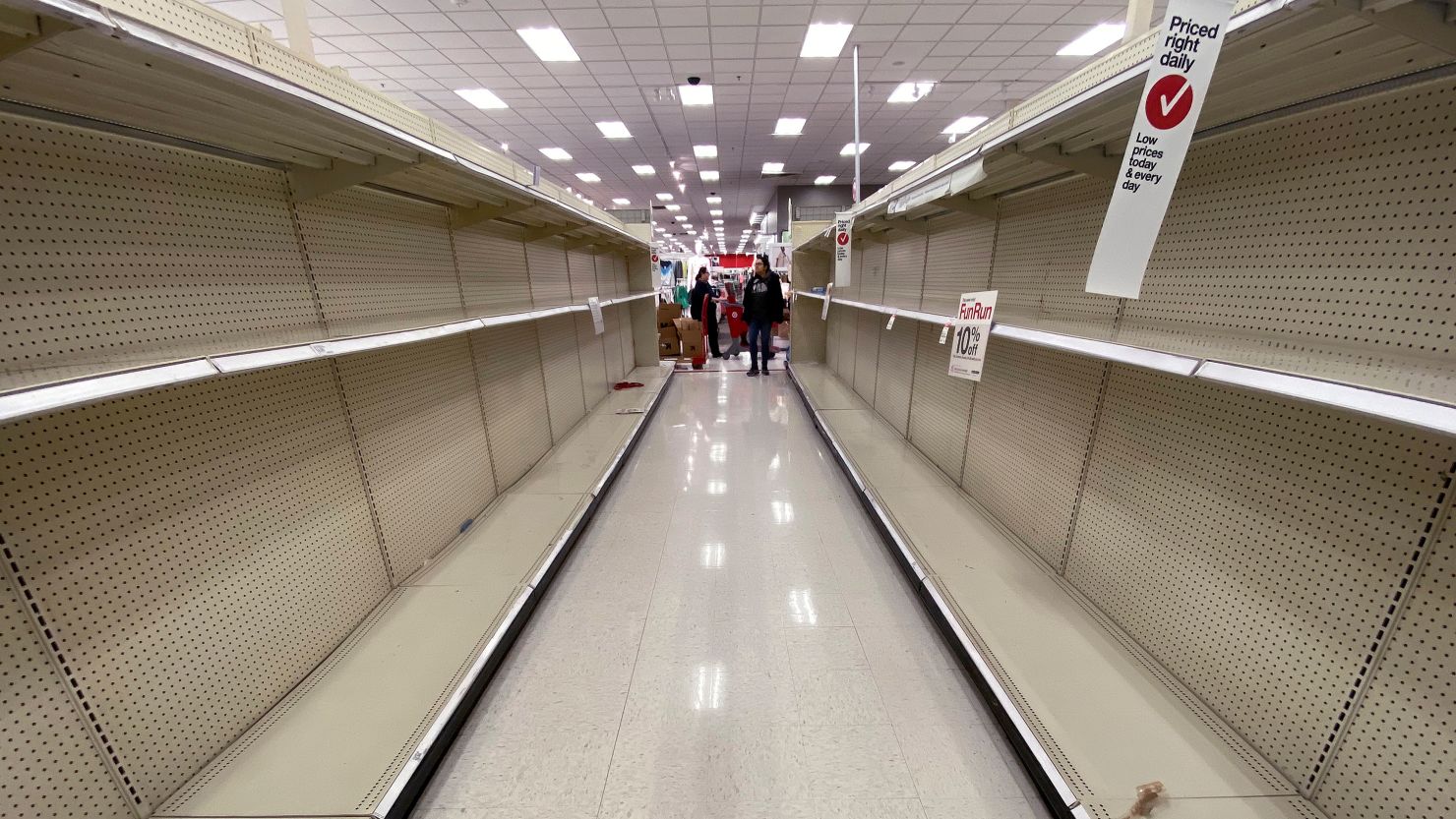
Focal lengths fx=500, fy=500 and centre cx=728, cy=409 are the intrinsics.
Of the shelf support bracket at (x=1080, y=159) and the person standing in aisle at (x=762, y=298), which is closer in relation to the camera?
the shelf support bracket at (x=1080, y=159)

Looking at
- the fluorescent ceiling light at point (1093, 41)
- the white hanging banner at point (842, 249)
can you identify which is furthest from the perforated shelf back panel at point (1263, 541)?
the fluorescent ceiling light at point (1093, 41)

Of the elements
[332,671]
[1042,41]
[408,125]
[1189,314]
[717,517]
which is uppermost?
[1042,41]

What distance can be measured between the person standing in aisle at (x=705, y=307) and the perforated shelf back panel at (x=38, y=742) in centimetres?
779

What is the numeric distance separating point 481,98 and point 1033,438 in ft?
28.6

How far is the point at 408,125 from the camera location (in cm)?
173

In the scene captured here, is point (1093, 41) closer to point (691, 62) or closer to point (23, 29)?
point (691, 62)

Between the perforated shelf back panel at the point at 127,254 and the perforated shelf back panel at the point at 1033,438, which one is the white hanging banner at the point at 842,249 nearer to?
the perforated shelf back panel at the point at 1033,438

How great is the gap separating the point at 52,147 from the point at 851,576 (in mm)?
3023

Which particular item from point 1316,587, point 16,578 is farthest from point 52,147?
point 1316,587

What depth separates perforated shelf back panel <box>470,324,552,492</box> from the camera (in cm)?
308

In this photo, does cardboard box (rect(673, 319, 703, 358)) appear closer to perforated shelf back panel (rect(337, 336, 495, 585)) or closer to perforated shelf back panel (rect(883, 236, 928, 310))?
perforated shelf back panel (rect(883, 236, 928, 310))

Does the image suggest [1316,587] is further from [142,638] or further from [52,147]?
[52,147]

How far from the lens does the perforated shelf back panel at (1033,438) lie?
6.84 ft

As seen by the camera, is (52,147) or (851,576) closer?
(52,147)
